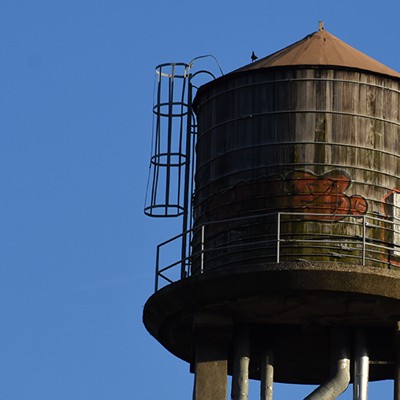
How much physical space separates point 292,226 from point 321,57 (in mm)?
3603

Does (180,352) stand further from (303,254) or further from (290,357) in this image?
(303,254)

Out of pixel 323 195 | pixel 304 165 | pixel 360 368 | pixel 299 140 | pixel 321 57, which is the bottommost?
pixel 360 368

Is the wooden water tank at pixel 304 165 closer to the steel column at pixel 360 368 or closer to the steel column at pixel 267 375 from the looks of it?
the steel column at pixel 360 368

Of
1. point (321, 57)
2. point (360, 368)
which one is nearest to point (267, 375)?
point (360, 368)

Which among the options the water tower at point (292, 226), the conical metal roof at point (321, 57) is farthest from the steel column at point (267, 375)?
the conical metal roof at point (321, 57)

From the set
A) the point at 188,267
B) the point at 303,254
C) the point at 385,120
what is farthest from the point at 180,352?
the point at 385,120

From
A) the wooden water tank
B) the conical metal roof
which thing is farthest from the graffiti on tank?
the conical metal roof

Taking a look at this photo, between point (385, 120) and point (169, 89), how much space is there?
5140 mm

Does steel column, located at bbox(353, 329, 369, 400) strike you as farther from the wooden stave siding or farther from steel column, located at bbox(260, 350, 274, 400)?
the wooden stave siding

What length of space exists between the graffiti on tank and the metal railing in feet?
0.52

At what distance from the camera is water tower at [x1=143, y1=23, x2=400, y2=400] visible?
3120cm

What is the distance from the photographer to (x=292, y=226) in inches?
1241

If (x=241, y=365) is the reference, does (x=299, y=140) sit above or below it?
above

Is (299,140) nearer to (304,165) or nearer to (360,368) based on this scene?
(304,165)
